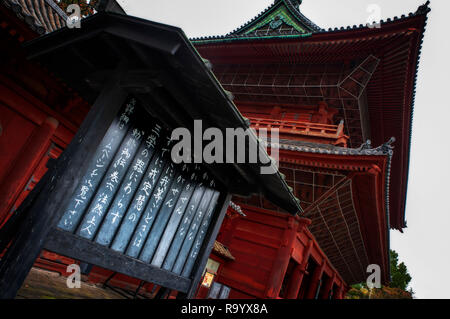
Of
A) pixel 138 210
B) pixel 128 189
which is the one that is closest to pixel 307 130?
pixel 138 210

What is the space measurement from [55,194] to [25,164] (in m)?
2.90

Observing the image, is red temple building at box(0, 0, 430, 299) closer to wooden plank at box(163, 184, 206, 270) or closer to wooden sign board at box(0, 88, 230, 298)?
wooden sign board at box(0, 88, 230, 298)

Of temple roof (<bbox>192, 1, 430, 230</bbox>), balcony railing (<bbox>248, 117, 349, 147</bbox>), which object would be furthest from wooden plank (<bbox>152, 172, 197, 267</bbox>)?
temple roof (<bbox>192, 1, 430, 230</bbox>)

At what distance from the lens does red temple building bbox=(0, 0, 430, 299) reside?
476cm

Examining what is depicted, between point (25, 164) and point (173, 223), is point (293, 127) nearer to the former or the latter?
point (173, 223)

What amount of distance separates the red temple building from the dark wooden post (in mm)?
1494

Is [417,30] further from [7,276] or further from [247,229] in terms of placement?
[7,276]

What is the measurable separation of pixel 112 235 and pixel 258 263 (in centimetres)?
593

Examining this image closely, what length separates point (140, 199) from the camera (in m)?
3.46

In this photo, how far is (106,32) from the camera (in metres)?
2.85

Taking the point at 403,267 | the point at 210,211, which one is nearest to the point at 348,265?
the point at 210,211

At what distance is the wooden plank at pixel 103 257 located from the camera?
266 cm

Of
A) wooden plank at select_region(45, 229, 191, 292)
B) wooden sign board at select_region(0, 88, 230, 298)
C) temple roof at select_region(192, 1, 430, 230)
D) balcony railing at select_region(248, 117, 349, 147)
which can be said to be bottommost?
wooden plank at select_region(45, 229, 191, 292)

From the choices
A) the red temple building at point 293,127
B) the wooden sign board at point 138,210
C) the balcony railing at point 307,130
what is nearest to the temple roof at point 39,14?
the red temple building at point 293,127
